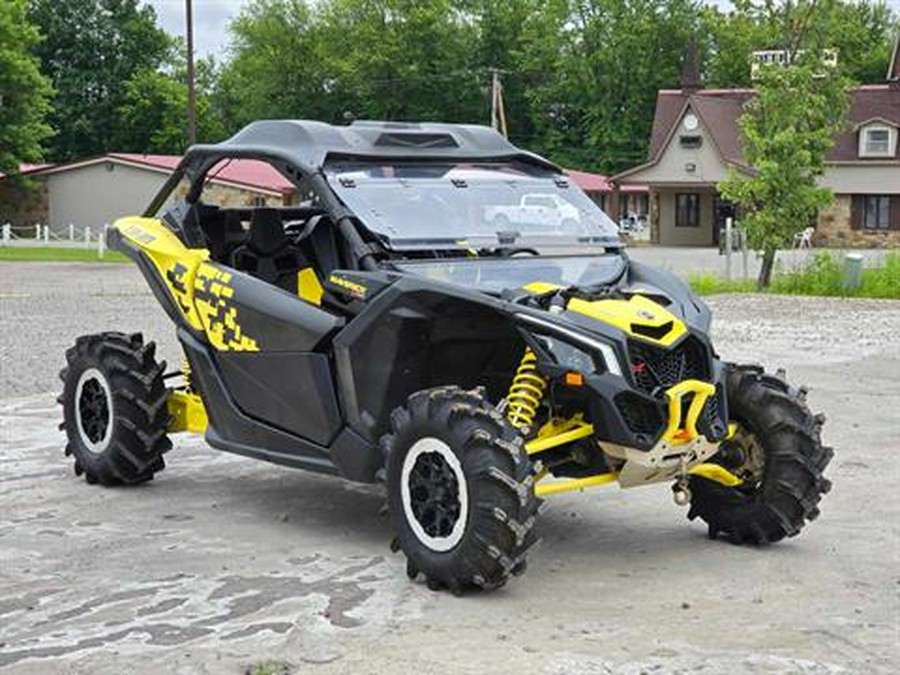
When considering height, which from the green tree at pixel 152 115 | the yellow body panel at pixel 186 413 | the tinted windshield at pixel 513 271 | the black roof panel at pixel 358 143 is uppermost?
the green tree at pixel 152 115

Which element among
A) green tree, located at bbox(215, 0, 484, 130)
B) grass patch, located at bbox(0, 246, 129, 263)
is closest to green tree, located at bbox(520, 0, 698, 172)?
green tree, located at bbox(215, 0, 484, 130)

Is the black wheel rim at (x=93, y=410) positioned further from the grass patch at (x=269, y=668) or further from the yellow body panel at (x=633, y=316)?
the grass patch at (x=269, y=668)

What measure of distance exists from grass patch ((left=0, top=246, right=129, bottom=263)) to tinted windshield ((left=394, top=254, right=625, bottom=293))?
32955mm

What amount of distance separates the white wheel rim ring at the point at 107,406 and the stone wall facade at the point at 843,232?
55130 mm

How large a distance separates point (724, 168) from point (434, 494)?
58457mm

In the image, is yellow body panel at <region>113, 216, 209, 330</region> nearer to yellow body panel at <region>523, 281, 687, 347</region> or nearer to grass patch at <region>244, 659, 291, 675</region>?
yellow body panel at <region>523, 281, 687, 347</region>

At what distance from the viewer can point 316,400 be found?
288 inches

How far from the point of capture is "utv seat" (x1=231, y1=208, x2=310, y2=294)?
26.5ft

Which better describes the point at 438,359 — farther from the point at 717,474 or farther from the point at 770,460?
the point at 770,460

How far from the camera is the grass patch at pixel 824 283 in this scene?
26547mm

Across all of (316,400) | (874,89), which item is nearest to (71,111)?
(874,89)

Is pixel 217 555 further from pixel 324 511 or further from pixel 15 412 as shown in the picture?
pixel 15 412

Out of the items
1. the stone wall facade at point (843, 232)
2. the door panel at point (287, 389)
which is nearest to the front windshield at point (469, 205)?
the door panel at point (287, 389)

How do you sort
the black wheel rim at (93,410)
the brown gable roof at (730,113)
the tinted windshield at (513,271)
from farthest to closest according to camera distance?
the brown gable roof at (730,113), the black wheel rim at (93,410), the tinted windshield at (513,271)
